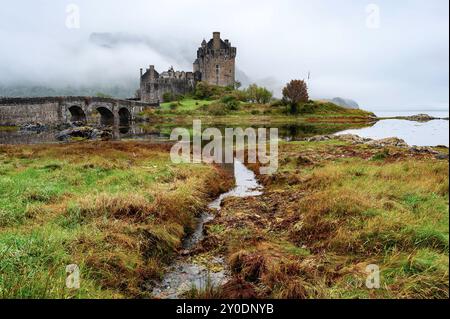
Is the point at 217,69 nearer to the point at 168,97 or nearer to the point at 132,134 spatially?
the point at 168,97

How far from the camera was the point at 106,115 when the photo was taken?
97562mm

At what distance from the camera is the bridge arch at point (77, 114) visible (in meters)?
82.6

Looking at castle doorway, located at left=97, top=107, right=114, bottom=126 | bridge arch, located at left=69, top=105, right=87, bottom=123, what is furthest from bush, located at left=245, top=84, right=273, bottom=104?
bridge arch, located at left=69, top=105, right=87, bottom=123

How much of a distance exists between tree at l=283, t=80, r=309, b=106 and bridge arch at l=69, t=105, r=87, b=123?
2143 inches

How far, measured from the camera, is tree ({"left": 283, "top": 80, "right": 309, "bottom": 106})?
102875 mm

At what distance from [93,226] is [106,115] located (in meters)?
92.4

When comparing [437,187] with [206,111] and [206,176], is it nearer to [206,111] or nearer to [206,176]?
[206,176]

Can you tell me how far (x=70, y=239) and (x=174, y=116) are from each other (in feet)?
293

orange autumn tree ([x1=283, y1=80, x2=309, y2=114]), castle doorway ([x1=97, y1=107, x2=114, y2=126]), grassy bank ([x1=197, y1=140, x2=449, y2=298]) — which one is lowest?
grassy bank ([x1=197, y1=140, x2=449, y2=298])

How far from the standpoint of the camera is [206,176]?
20609mm

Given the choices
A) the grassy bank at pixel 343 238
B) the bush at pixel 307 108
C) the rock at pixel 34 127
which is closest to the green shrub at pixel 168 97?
the bush at pixel 307 108

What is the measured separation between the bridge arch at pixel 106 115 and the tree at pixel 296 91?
158ft

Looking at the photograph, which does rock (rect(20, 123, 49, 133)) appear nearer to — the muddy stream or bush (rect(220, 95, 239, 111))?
→ bush (rect(220, 95, 239, 111))
